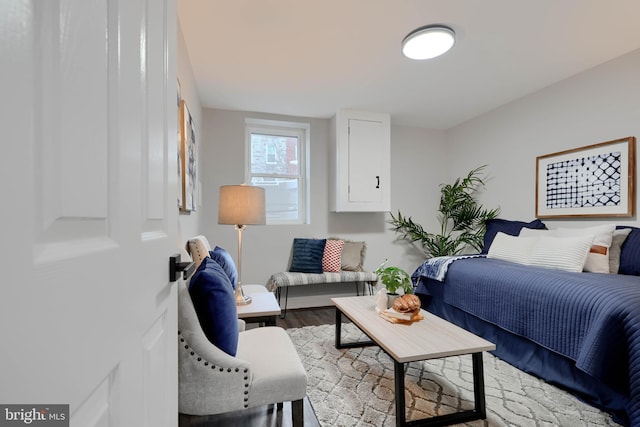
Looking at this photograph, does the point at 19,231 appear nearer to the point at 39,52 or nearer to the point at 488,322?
the point at 39,52

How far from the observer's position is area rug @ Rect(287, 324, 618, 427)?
1.56 meters

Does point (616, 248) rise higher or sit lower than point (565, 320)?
higher

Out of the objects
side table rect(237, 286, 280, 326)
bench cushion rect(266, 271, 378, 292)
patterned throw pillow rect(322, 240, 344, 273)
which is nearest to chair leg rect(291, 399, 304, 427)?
side table rect(237, 286, 280, 326)

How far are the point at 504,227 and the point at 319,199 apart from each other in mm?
2206

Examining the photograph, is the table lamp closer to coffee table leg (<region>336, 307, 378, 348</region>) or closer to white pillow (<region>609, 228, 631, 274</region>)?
coffee table leg (<region>336, 307, 378, 348</region>)

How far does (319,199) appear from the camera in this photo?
389 centimetres

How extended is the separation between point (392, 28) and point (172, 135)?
73.2 inches

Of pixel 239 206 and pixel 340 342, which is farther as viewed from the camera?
pixel 340 342

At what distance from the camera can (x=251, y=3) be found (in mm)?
1789

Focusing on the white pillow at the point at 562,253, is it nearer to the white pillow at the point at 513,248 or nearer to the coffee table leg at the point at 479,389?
the white pillow at the point at 513,248

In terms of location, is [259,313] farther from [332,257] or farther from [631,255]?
[631,255]

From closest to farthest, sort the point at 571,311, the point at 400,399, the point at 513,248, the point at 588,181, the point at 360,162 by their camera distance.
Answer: the point at 400,399 < the point at 571,311 < the point at 588,181 < the point at 513,248 < the point at 360,162

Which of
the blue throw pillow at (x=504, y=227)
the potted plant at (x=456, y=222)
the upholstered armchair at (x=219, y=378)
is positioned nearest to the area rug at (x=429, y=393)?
the upholstered armchair at (x=219, y=378)

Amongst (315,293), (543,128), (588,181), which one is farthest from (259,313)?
(543,128)
